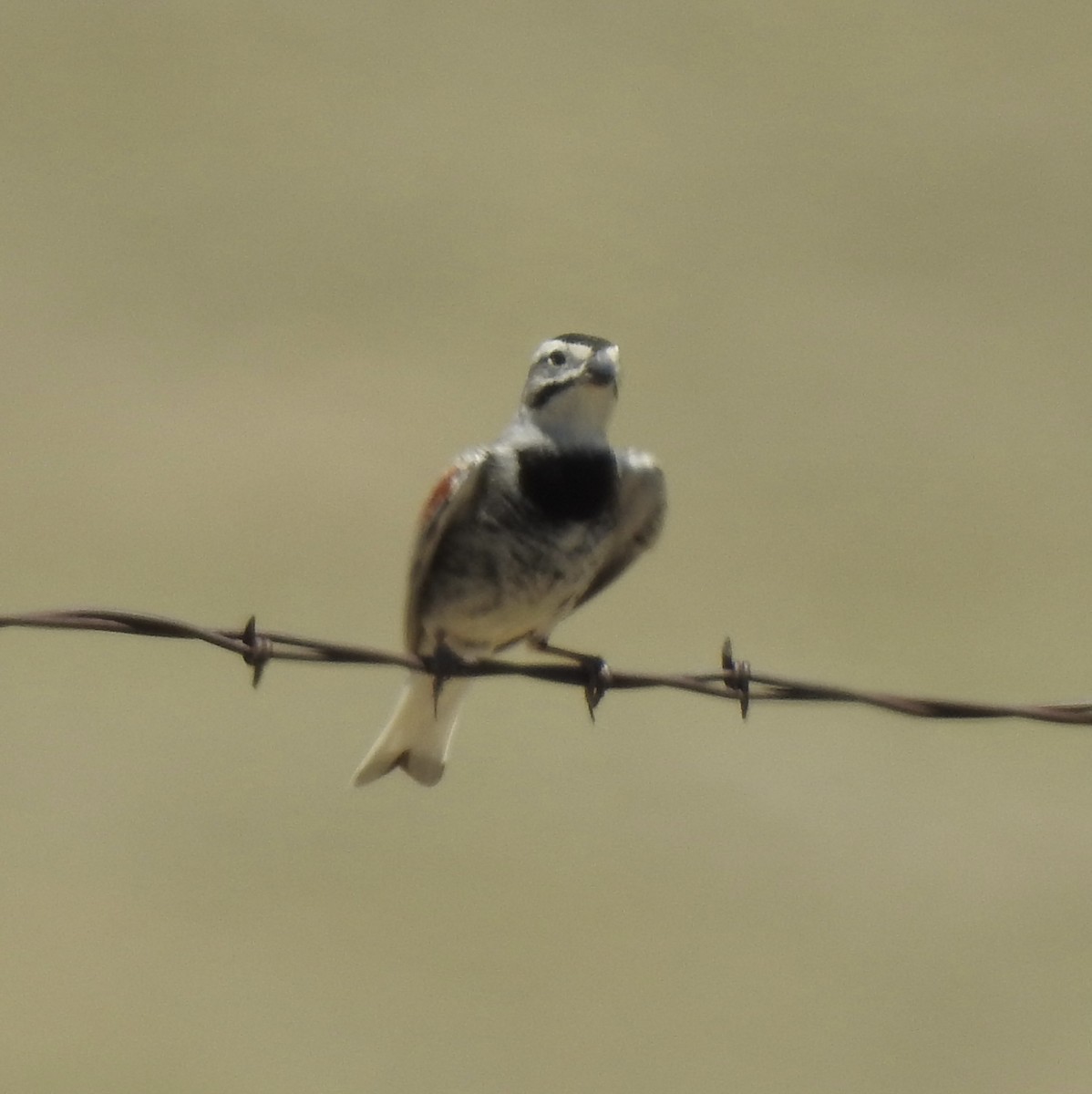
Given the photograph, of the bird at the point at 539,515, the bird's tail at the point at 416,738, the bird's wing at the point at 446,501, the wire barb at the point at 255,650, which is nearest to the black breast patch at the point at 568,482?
the bird at the point at 539,515

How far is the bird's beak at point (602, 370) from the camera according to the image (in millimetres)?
6578

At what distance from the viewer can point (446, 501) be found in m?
6.47

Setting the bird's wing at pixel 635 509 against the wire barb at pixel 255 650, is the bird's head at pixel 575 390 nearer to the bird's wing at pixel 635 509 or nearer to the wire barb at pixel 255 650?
the bird's wing at pixel 635 509

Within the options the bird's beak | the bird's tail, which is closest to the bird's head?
the bird's beak

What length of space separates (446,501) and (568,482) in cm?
42

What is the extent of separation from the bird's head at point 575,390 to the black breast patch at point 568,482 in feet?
0.24

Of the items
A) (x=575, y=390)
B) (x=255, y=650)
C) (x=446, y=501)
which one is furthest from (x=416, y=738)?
(x=255, y=650)

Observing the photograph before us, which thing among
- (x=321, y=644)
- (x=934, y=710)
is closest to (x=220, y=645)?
(x=321, y=644)

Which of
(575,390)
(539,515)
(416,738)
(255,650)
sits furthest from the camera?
(416,738)

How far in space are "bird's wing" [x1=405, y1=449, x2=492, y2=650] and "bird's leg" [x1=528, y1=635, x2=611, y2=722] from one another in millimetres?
580

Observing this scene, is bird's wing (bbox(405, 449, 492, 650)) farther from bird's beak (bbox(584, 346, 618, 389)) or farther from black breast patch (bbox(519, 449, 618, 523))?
bird's beak (bbox(584, 346, 618, 389))

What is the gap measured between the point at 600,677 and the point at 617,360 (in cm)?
162

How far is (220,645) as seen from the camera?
4336 millimetres

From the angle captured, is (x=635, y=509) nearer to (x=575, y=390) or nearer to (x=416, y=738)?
(x=575, y=390)
